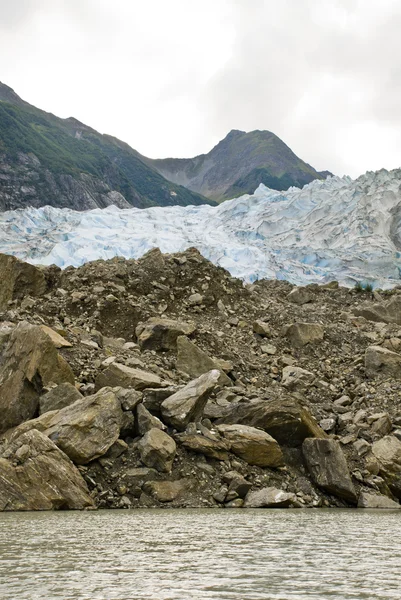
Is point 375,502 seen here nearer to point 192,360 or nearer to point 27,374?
point 192,360

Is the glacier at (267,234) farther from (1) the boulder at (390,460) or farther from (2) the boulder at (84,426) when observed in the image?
(2) the boulder at (84,426)

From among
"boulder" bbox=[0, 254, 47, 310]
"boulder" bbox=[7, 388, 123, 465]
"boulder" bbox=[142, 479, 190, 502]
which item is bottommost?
"boulder" bbox=[142, 479, 190, 502]

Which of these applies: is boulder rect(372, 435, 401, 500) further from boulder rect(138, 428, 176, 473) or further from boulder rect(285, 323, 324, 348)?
boulder rect(285, 323, 324, 348)

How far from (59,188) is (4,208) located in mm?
14170

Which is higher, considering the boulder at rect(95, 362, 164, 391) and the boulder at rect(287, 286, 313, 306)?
the boulder at rect(287, 286, 313, 306)

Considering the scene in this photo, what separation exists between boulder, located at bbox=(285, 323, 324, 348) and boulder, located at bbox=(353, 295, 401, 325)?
13.2 feet

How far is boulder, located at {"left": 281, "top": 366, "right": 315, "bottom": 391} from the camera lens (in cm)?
1441

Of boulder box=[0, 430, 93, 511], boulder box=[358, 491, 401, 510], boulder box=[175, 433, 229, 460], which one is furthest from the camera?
boulder box=[358, 491, 401, 510]

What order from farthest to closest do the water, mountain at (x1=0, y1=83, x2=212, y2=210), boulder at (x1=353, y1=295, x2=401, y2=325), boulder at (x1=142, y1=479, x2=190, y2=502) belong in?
1. mountain at (x1=0, y1=83, x2=212, y2=210)
2. boulder at (x1=353, y1=295, x2=401, y2=325)
3. boulder at (x1=142, y1=479, x2=190, y2=502)
4. the water

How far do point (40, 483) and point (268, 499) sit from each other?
11.1 feet

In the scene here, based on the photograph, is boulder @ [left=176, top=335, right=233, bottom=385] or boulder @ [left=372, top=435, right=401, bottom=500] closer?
boulder @ [left=372, top=435, right=401, bottom=500]

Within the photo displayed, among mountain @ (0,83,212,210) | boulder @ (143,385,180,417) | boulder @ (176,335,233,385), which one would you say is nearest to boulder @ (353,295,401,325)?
boulder @ (176,335,233,385)

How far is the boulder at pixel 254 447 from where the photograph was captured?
32.6ft

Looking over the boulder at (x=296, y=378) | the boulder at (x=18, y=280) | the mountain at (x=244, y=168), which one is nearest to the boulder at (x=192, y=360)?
the boulder at (x=296, y=378)
